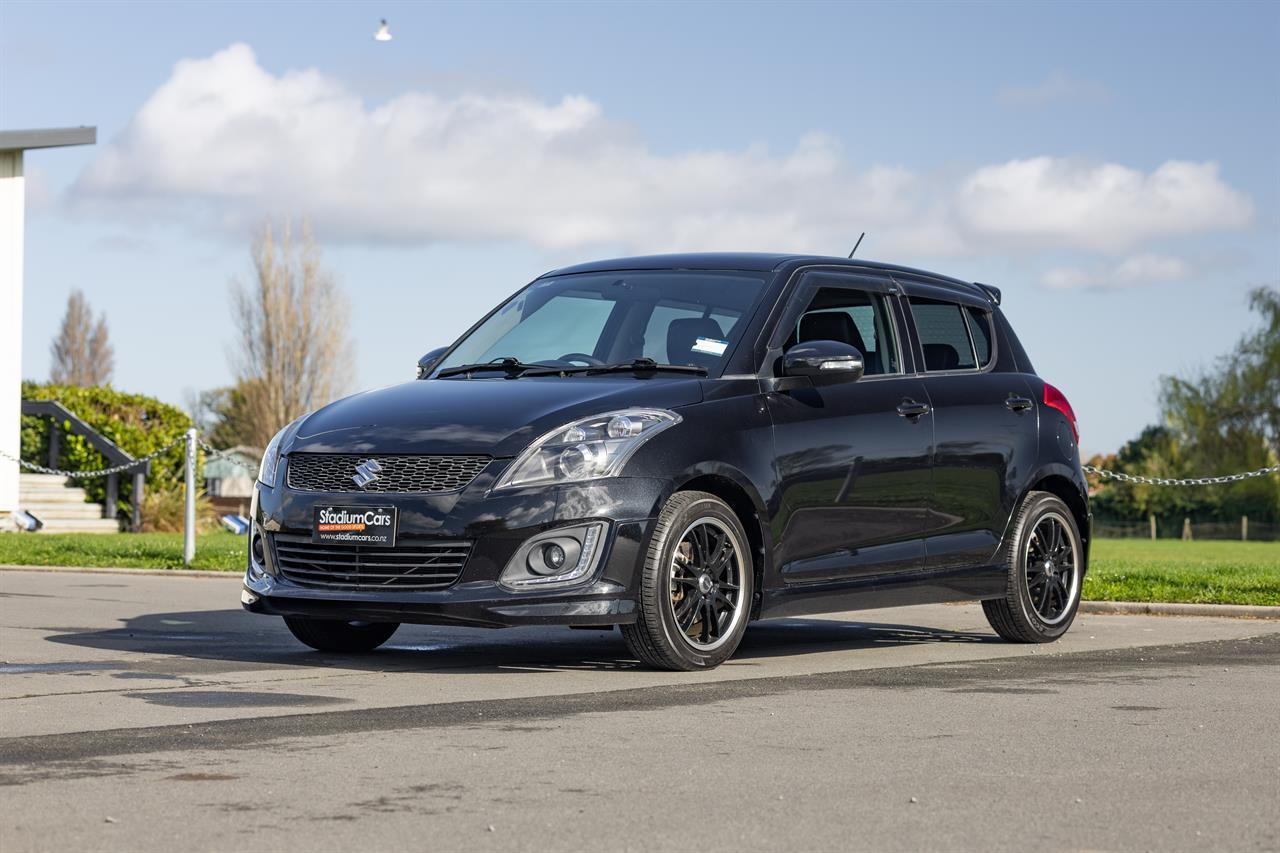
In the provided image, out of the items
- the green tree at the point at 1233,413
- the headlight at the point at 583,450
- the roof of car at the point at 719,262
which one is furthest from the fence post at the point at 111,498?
the green tree at the point at 1233,413

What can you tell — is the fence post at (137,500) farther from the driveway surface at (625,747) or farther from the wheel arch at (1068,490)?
the wheel arch at (1068,490)

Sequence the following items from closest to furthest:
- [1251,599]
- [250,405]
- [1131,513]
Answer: [1251,599]
[250,405]
[1131,513]

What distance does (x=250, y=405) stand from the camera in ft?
183

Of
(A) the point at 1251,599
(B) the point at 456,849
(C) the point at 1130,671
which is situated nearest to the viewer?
(B) the point at 456,849

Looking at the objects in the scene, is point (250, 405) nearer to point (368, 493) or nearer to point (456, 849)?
point (368, 493)

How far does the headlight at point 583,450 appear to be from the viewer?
8305 mm

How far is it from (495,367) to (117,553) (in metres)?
10.7

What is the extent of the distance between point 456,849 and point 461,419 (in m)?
4.03

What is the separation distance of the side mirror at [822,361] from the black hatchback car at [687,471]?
0.05 ft

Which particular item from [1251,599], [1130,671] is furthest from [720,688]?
[1251,599]

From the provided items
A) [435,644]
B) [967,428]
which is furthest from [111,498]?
[967,428]

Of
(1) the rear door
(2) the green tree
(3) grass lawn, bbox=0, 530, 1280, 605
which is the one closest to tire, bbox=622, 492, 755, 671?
(1) the rear door

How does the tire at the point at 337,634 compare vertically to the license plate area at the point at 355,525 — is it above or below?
below

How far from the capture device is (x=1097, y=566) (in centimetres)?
1698
